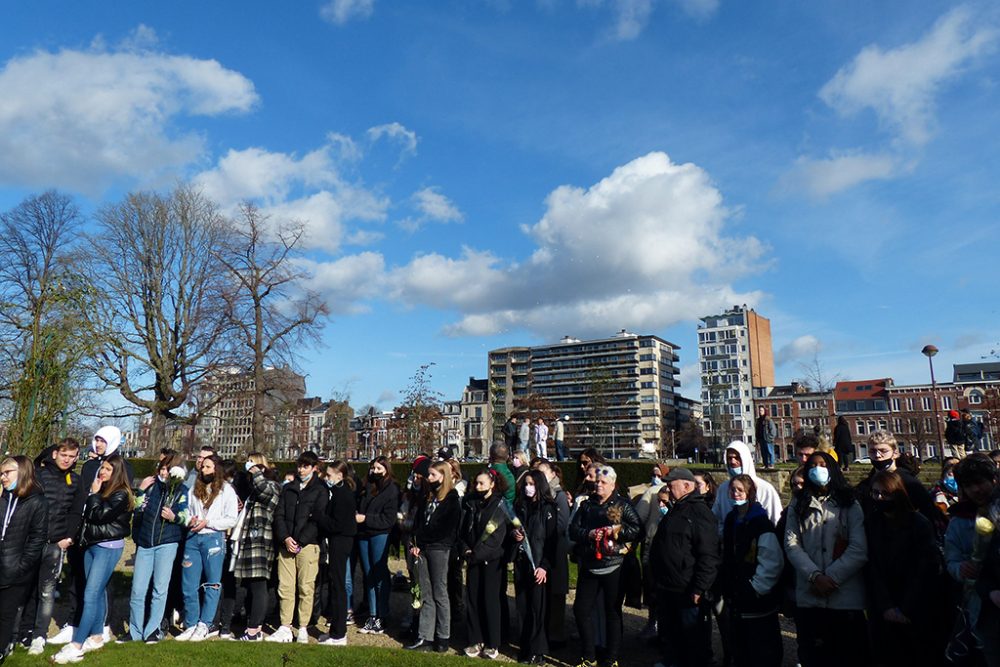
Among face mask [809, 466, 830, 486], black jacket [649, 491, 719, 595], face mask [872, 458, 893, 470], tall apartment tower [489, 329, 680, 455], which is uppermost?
tall apartment tower [489, 329, 680, 455]

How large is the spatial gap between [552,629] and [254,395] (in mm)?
22190

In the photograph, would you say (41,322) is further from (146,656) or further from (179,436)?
(179,436)

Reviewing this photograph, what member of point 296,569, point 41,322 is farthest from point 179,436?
point 296,569

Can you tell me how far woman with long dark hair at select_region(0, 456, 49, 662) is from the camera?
5.11m

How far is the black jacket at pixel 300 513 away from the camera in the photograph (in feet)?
22.8

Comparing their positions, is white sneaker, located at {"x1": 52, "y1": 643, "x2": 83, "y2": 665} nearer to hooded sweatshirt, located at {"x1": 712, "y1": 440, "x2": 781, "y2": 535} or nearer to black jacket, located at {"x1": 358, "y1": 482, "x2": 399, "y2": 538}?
black jacket, located at {"x1": 358, "y1": 482, "x2": 399, "y2": 538}

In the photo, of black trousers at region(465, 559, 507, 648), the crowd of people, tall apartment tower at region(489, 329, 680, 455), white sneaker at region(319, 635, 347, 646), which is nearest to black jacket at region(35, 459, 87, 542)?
the crowd of people

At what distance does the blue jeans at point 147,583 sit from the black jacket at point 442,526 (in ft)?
8.66

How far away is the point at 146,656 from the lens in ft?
19.6

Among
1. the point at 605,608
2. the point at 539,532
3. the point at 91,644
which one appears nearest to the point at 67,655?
the point at 91,644

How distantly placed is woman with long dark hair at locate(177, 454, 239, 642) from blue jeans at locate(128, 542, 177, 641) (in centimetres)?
20

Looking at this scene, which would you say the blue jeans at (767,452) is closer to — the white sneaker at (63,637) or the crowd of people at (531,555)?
the crowd of people at (531,555)

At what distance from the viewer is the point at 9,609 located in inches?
205

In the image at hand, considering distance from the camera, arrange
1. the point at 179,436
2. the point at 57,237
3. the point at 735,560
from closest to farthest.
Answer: the point at 735,560, the point at 57,237, the point at 179,436
